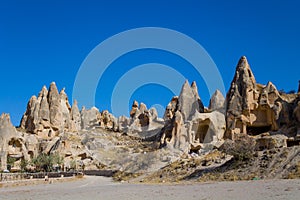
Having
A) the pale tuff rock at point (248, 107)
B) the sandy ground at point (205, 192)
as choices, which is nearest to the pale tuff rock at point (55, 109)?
the pale tuff rock at point (248, 107)

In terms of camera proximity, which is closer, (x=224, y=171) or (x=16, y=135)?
(x=224, y=171)

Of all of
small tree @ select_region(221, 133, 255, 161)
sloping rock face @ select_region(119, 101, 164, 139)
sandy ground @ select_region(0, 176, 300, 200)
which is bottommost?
sandy ground @ select_region(0, 176, 300, 200)

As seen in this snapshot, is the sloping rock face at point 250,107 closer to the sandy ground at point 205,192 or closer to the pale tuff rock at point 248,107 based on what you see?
the pale tuff rock at point 248,107

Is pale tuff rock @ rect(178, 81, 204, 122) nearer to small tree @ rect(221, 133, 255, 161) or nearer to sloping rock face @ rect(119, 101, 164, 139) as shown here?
sloping rock face @ rect(119, 101, 164, 139)

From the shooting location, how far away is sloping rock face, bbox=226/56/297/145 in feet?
162

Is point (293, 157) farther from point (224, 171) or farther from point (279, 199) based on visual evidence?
point (279, 199)

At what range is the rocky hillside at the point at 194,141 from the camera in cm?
2794

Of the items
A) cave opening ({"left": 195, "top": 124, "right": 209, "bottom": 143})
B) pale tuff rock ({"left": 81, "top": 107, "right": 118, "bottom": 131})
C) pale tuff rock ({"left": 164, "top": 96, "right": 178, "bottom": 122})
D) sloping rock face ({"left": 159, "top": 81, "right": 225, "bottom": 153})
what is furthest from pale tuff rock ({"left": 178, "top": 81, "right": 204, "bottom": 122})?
pale tuff rock ({"left": 81, "top": 107, "right": 118, "bottom": 131})

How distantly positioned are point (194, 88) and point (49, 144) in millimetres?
28710

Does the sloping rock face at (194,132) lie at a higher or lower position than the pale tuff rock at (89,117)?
lower

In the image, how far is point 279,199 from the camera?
13.4 m

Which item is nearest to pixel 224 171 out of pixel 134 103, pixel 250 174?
pixel 250 174

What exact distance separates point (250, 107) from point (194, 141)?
959cm

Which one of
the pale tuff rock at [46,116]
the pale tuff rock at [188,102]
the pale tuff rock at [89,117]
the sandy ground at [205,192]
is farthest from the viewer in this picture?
the pale tuff rock at [89,117]
